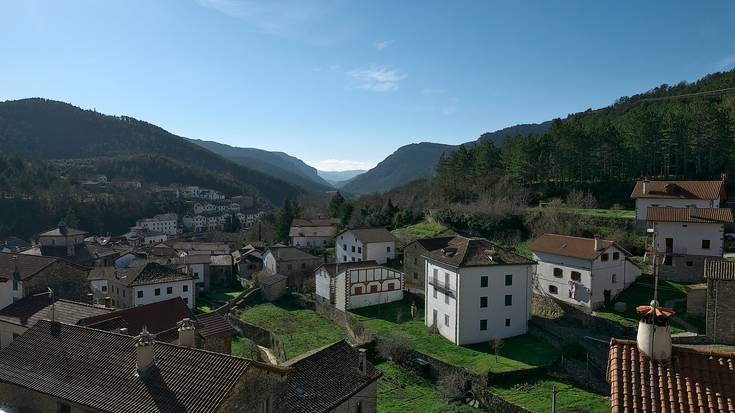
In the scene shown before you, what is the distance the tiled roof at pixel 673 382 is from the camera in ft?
21.8

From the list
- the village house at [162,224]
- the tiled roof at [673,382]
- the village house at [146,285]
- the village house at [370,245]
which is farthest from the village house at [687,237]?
the village house at [162,224]

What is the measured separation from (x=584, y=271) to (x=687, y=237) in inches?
335

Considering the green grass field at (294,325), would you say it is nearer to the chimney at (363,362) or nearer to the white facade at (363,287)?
the white facade at (363,287)

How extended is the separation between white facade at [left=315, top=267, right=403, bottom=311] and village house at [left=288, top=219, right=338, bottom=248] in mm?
28069

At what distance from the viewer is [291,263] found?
53938 mm

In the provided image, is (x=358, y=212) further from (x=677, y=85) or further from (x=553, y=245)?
(x=677, y=85)

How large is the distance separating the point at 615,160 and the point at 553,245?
2716 cm

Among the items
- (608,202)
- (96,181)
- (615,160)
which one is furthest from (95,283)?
(96,181)

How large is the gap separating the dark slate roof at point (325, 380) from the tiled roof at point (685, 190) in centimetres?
3167

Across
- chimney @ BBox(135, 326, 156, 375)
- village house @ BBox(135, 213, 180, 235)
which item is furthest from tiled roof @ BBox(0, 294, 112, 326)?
village house @ BBox(135, 213, 180, 235)

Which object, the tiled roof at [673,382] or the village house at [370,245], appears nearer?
the tiled roof at [673,382]

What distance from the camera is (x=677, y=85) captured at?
103m

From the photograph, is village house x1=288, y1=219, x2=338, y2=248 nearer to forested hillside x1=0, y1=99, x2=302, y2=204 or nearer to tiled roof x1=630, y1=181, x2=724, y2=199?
tiled roof x1=630, y1=181, x2=724, y2=199

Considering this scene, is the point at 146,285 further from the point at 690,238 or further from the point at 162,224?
the point at 162,224
